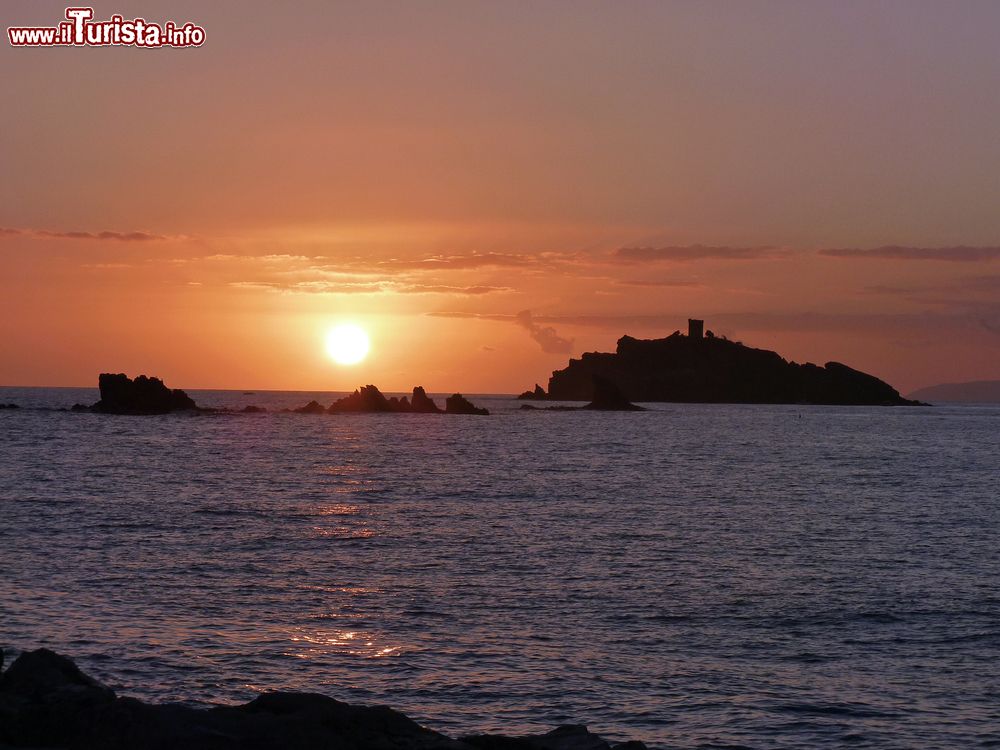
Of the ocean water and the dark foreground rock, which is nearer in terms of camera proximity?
the dark foreground rock

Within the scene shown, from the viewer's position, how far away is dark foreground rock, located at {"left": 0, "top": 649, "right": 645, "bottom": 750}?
48.7 ft

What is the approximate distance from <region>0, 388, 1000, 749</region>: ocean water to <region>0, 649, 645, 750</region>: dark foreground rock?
4392mm

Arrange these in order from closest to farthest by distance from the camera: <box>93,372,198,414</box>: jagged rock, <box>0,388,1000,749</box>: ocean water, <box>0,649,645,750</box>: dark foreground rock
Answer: <box>0,649,645,750</box>: dark foreground rock < <box>0,388,1000,749</box>: ocean water < <box>93,372,198,414</box>: jagged rock

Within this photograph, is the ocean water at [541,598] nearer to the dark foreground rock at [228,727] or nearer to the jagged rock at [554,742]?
the jagged rock at [554,742]

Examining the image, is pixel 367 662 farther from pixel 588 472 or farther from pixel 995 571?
pixel 588 472

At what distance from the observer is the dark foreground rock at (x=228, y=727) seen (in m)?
14.8

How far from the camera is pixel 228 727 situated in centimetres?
1505

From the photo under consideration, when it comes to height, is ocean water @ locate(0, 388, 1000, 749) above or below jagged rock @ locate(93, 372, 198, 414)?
below

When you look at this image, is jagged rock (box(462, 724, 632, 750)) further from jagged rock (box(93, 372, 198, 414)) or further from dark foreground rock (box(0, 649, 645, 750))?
jagged rock (box(93, 372, 198, 414))

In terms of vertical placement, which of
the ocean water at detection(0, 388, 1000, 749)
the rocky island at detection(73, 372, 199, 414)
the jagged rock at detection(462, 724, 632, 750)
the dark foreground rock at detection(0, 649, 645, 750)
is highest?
the rocky island at detection(73, 372, 199, 414)

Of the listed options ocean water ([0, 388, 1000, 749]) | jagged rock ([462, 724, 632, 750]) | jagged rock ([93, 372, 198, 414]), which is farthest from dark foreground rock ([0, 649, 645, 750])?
jagged rock ([93, 372, 198, 414])

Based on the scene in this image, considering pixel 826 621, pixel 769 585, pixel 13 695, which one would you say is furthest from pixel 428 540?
pixel 13 695

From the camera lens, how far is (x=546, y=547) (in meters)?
42.9

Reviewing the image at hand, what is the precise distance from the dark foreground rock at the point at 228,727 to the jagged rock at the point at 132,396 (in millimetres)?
177420
